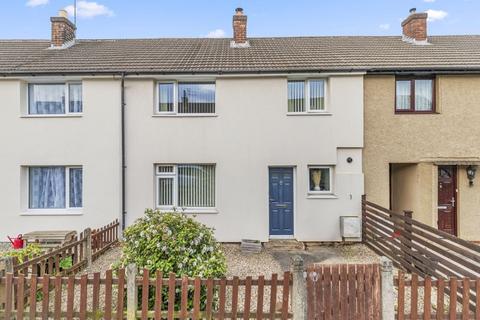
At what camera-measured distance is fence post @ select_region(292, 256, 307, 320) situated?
14.2 ft

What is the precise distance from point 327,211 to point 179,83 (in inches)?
273

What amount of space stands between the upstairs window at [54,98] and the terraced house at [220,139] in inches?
1.5

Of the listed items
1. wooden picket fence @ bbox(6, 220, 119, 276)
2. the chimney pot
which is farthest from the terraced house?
the chimney pot

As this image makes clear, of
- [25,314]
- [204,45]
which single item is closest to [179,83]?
[204,45]

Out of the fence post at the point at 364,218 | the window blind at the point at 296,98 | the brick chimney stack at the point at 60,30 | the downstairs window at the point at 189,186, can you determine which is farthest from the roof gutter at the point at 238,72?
the fence post at the point at 364,218

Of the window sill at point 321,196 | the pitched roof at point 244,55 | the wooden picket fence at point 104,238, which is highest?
the pitched roof at point 244,55

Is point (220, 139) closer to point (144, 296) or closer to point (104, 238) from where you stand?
point (104, 238)

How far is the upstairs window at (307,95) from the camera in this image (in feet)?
34.3

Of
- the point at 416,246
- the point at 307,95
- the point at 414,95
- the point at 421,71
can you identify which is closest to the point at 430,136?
the point at 414,95

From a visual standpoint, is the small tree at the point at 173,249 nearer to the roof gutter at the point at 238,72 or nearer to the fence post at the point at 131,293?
the fence post at the point at 131,293

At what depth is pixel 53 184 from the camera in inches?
409

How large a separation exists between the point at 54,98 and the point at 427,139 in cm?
1334

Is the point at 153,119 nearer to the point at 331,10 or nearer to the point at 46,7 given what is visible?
the point at 46,7

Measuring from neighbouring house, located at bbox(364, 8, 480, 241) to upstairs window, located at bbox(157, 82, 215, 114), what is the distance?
18.7 feet
